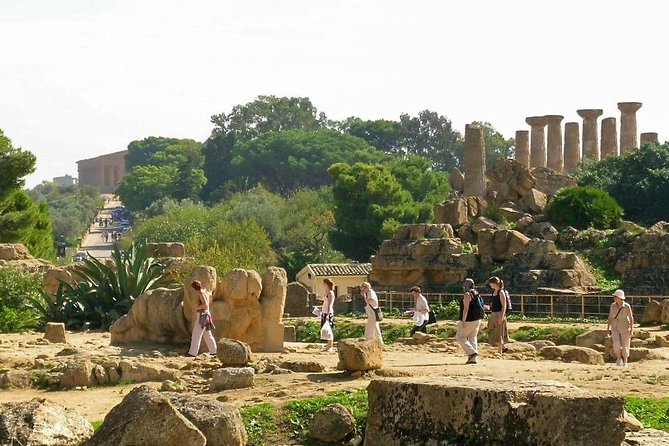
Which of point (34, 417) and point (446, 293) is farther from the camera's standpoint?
point (446, 293)

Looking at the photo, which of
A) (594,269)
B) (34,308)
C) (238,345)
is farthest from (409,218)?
(238,345)

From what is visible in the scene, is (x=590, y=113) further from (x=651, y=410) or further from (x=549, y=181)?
(x=651, y=410)

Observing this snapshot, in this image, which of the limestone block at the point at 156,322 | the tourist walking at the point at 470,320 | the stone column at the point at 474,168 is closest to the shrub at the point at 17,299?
the limestone block at the point at 156,322

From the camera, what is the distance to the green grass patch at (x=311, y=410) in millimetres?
14280

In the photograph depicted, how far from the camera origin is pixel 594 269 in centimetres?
4009

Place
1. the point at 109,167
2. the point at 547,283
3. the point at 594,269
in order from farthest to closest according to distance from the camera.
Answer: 1. the point at 109,167
2. the point at 594,269
3. the point at 547,283

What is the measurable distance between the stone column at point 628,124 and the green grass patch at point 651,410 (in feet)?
195

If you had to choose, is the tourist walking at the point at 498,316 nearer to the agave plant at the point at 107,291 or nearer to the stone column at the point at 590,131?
the agave plant at the point at 107,291

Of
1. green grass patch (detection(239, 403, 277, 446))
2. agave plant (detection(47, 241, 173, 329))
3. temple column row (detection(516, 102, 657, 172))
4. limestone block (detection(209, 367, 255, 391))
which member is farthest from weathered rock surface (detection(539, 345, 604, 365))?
temple column row (detection(516, 102, 657, 172))

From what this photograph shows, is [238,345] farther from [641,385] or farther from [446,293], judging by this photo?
[446,293]

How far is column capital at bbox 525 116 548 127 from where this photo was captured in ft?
243

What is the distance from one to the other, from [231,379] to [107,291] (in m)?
11.5

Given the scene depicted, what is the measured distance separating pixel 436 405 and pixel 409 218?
1949 inches

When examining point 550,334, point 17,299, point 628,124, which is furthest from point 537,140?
point 17,299
